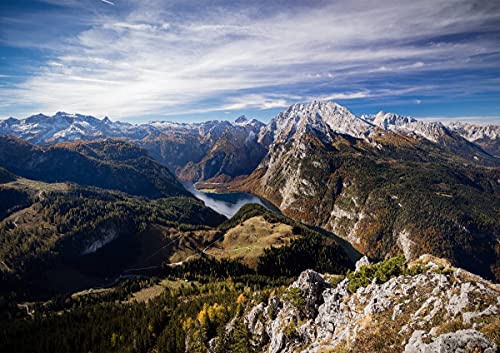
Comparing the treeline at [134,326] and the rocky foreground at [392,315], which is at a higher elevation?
the rocky foreground at [392,315]

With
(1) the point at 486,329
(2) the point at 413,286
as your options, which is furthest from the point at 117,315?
(1) the point at 486,329

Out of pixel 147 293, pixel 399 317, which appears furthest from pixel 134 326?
pixel 399 317

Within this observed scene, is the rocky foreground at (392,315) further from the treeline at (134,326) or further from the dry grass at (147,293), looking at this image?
A: the dry grass at (147,293)

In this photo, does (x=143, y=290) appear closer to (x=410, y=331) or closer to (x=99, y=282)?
(x=99, y=282)

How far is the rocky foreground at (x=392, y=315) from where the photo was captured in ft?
97.1

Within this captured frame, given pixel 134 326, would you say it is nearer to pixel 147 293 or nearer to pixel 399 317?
pixel 147 293

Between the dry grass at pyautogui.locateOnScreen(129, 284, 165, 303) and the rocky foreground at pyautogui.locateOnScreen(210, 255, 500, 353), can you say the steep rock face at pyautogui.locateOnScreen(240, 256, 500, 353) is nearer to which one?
the rocky foreground at pyautogui.locateOnScreen(210, 255, 500, 353)

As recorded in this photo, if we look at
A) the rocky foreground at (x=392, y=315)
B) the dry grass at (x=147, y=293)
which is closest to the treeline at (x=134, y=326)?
the dry grass at (x=147, y=293)

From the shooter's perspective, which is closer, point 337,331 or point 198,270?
point 337,331

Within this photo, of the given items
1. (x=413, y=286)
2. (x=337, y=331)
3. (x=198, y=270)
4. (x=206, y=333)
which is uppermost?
(x=413, y=286)

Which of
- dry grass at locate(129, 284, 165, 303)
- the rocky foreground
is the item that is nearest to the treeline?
dry grass at locate(129, 284, 165, 303)

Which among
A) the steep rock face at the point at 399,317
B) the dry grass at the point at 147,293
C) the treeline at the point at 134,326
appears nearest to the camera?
the steep rock face at the point at 399,317

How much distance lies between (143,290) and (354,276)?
472ft

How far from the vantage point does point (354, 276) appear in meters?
55.9
